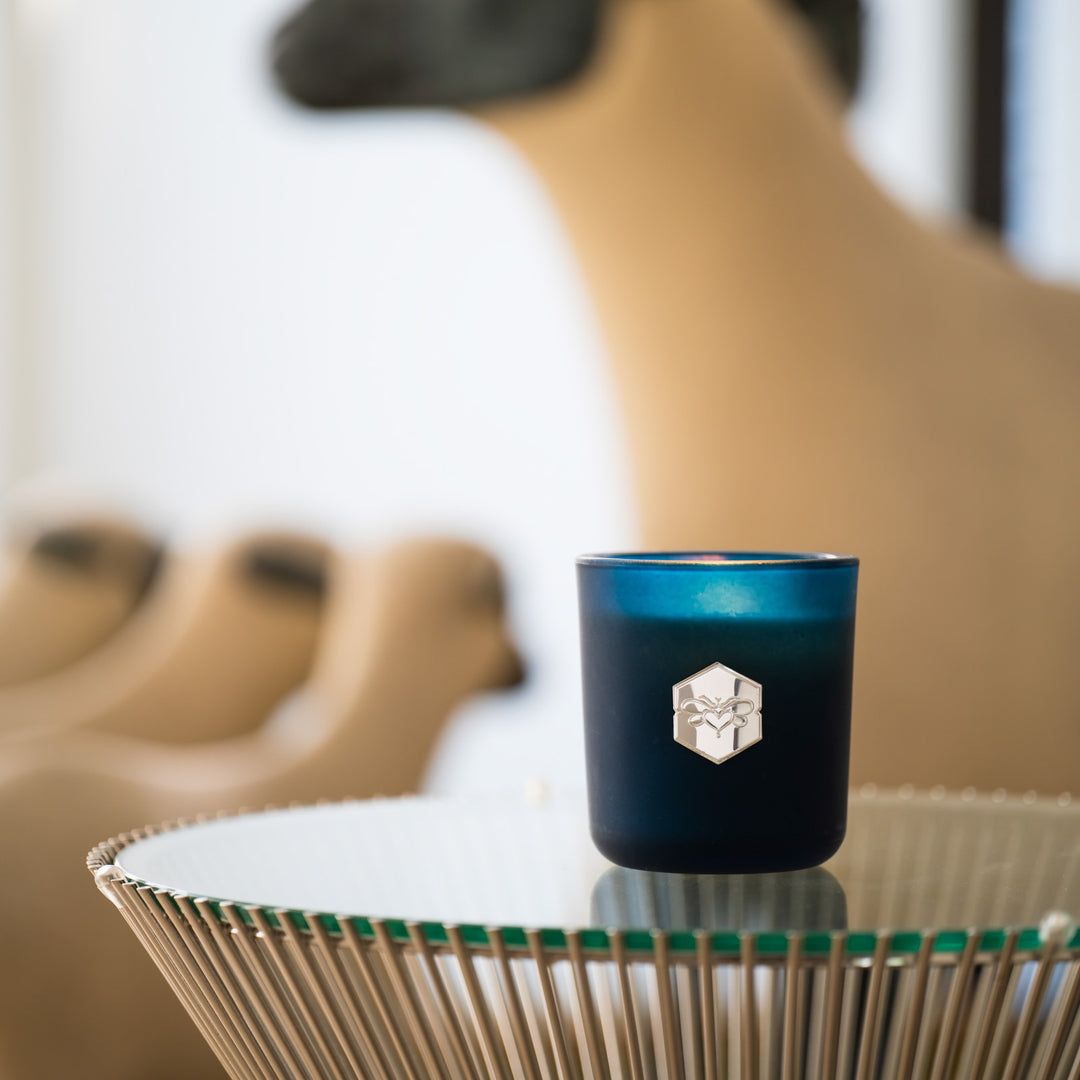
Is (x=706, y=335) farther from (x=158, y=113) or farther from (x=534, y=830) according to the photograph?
(x=158, y=113)

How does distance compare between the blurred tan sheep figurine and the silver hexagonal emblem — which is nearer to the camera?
the silver hexagonal emblem

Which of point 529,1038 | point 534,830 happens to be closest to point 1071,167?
point 534,830

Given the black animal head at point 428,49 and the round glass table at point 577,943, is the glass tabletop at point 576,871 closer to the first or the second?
the round glass table at point 577,943

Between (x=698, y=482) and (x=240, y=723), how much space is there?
469 millimetres

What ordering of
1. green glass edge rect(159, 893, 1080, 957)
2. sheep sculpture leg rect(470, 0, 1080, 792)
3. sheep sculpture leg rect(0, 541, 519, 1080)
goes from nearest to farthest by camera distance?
1. green glass edge rect(159, 893, 1080, 957)
2. sheep sculpture leg rect(0, 541, 519, 1080)
3. sheep sculpture leg rect(470, 0, 1080, 792)

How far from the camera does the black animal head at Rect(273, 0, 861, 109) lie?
769mm

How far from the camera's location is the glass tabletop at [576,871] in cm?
32

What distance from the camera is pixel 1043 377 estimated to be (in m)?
0.72

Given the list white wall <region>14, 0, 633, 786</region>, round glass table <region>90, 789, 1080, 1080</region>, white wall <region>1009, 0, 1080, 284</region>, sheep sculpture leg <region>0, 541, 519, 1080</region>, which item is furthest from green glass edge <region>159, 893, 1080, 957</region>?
white wall <region>1009, 0, 1080, 284</region>

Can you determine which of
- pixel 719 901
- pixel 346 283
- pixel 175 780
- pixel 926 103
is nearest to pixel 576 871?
pixel 719 901

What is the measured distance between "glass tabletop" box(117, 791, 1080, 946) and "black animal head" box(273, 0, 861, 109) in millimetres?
458

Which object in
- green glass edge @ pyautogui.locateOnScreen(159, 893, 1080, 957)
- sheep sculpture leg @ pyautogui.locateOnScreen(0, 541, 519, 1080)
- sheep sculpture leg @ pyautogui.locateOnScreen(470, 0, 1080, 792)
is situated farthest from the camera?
sheep sculpture leg @ pyautogui.locateOnScreen(470, 0, 1080, 792)

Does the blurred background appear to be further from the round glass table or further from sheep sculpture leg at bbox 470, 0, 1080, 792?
the round glass table

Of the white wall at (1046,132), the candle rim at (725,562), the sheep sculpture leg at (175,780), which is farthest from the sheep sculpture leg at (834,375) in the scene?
the white wall at (1046,132)
